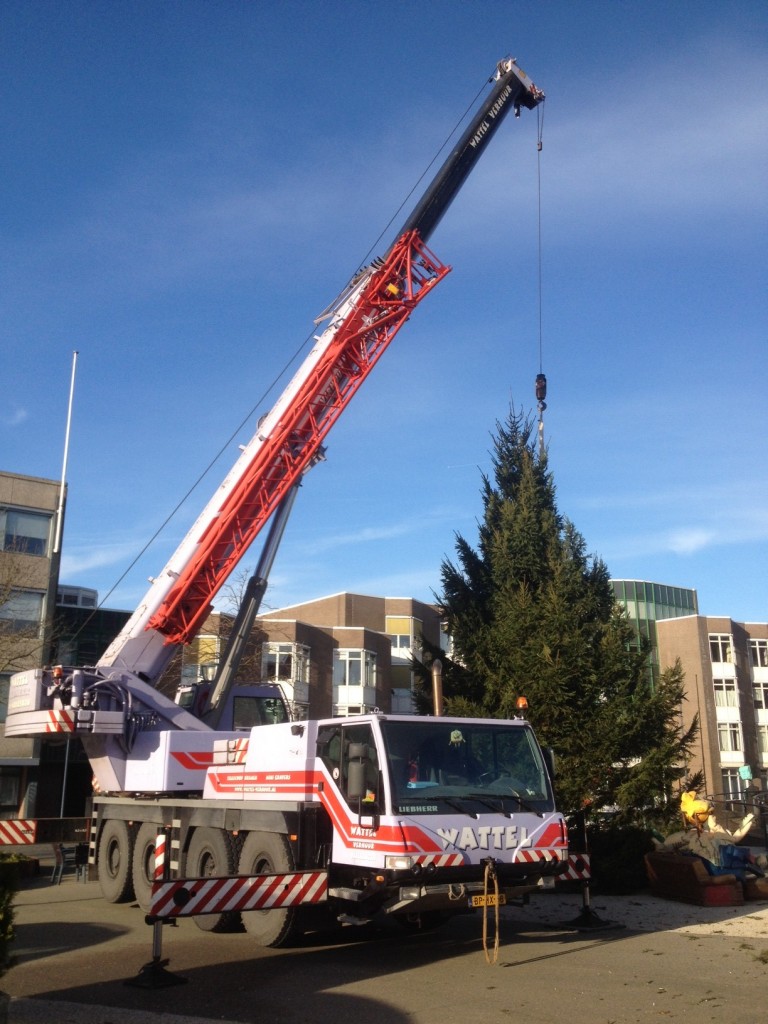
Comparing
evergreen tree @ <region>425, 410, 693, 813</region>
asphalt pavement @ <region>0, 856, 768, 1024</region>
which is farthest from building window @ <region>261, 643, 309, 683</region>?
asphalt pavement @ <region>0, 856, 768, 1024</region>

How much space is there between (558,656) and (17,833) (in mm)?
9928

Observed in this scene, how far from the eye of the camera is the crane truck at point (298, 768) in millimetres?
8680

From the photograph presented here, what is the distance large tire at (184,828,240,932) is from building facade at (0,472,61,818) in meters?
17.7

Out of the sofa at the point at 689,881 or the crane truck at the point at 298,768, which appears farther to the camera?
the sofa at the point at 689,881

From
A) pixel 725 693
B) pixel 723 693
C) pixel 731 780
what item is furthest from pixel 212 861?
pixel 725 693

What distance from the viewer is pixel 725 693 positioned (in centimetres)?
5425

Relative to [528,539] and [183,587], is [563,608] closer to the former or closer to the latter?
[528,539]

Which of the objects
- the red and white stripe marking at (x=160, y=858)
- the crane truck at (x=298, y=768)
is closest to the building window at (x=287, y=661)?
the crane truck at (x=298, y=768)

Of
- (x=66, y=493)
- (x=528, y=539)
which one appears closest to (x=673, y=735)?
(x=528, y=539)

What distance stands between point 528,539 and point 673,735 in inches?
170

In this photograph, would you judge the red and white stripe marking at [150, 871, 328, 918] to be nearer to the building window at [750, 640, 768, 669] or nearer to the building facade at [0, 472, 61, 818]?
the building facade at [0, 472, 61, 818]

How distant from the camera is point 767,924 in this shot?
11438 millimetres

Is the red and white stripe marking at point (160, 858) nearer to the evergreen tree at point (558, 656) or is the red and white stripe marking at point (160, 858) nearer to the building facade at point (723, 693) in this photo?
the evergreen tree at point (558, 656)

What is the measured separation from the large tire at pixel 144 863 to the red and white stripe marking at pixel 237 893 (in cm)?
393
